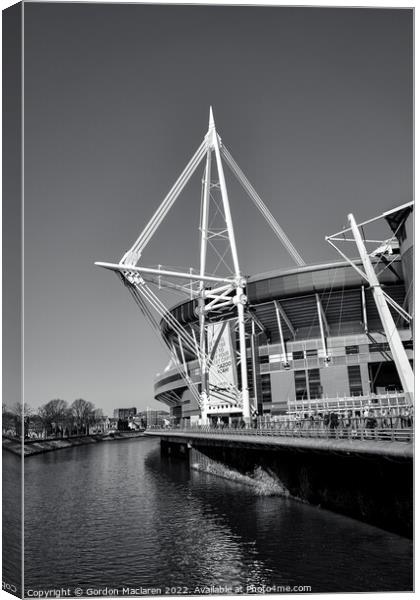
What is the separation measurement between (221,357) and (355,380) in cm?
1710

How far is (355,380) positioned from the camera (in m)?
65.3

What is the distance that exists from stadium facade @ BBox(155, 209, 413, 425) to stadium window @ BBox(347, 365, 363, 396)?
7 centimetres

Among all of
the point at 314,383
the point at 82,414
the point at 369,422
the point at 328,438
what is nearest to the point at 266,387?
the point at 314,383

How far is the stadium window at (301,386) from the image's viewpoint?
223ft

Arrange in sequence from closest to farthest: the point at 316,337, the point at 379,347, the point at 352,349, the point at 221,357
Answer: the point at 379,347 < the point at 352,349 < the point at 221,357 < the point at 316,337

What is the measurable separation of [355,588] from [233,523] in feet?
39.7

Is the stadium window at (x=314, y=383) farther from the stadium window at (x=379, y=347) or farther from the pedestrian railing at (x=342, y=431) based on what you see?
the pedestrian railing at (x=342, y=431)

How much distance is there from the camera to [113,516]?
3356 cm

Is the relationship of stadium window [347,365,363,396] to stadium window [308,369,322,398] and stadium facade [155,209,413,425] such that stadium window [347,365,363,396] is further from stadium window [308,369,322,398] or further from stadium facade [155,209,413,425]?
stadium window [308,369,322,398]

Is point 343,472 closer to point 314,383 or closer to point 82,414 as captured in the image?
point 314,383

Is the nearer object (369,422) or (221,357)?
(369,422)

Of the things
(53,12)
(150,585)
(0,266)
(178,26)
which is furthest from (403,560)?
(53,12)

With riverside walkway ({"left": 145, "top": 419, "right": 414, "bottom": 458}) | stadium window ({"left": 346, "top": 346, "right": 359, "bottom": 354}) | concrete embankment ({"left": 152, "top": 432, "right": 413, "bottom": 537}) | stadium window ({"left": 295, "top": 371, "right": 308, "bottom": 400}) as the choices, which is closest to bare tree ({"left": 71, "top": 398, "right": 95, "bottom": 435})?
stadium window ({"left": 295, "top": 371, "right": 308, "bottom": 400})

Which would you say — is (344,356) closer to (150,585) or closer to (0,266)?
(150,585)
